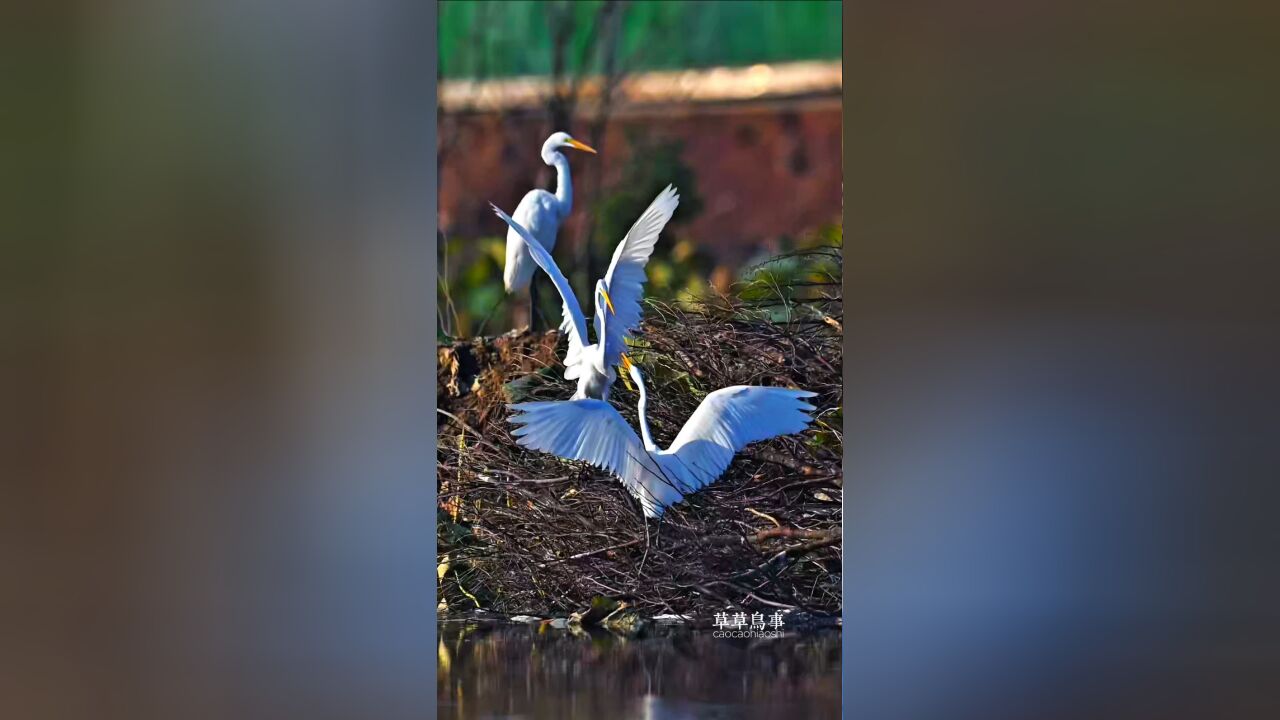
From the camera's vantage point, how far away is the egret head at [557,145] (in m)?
2.65

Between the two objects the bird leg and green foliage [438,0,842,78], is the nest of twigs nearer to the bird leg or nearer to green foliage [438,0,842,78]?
the bird leg

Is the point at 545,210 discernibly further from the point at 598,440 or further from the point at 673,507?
the point at 673,507

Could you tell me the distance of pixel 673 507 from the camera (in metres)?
2.61

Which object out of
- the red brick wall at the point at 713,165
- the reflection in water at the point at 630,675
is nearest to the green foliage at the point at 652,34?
the red brick wall at the point at 713,165

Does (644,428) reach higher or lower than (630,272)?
lower

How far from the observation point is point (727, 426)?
2.59m

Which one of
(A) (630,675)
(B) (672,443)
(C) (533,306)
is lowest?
(A) (630,675)

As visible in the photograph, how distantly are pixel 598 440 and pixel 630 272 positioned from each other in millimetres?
421

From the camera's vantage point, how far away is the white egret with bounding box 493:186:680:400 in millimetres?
2629

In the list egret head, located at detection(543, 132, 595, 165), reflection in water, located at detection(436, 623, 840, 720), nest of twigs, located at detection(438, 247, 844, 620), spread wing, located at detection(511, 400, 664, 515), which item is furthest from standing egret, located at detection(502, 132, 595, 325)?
reflection in water, located at detection(436, 623, 840, 720)

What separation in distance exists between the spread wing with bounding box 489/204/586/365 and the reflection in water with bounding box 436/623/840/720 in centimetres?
72

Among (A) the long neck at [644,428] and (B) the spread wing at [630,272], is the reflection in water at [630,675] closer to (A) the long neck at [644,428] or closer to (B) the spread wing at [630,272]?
(A) the long neck at [644,428]

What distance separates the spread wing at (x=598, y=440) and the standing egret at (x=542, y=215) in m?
0.25

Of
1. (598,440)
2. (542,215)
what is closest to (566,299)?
(542,215)
